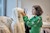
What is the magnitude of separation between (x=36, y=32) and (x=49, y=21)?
267cm

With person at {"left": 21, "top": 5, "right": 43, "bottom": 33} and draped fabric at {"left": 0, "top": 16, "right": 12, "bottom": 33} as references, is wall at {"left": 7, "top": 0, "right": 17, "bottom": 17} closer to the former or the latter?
person at {"left": 21, "top": 5, "right": 43, "bottom": 33}

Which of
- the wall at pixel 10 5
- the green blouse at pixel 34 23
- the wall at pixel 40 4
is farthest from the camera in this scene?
the wall at pixel 40 4

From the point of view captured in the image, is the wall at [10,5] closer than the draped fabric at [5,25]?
No

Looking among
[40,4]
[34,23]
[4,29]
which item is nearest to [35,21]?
[34,23]

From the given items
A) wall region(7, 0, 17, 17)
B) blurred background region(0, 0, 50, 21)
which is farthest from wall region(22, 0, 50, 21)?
wall region(7, 0, 17, 17)

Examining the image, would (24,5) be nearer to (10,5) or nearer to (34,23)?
(10,5)

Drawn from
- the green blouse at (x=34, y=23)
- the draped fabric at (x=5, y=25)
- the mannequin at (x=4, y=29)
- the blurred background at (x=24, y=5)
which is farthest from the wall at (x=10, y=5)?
the mannequin at (x=4, y=29)

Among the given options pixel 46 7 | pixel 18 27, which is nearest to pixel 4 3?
pixel 18 27

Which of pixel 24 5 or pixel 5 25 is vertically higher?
pixel 24 5

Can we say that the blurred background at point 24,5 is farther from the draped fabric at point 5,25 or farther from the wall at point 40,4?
the draped fabric at point 5,25

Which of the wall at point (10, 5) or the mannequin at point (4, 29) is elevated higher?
Result: the wall at point (10, 5)

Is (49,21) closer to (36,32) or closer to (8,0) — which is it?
(8,0)

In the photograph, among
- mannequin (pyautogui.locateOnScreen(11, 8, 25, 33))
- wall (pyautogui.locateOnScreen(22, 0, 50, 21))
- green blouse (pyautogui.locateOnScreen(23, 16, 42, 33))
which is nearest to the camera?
mannequin (pyautogui.locateOnScreen(11, 8, 25, 33))

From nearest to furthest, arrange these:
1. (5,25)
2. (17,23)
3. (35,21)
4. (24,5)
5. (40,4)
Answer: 1. (17,23)
2. (5,25)
3. (35,21)
4. (24,5)
5. (40,4)
